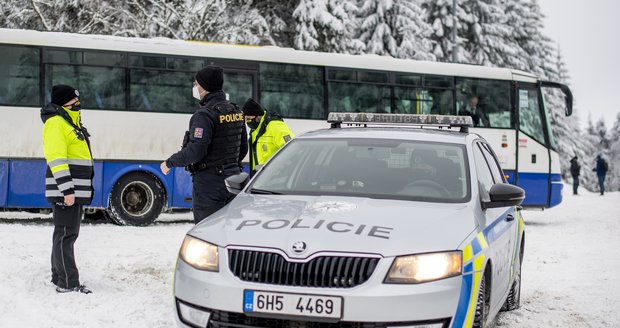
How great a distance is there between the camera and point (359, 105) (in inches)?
640

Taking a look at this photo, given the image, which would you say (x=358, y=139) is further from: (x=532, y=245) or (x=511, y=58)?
(x=511, y=58)

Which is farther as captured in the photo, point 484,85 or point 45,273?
point 484,85

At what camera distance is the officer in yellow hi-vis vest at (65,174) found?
684cm

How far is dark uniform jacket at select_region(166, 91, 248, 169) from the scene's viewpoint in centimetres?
658

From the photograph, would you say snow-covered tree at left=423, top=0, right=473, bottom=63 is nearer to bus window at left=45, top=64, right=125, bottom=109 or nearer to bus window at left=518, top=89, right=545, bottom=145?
bus window at left=518, top=89, right=545, bottom=145

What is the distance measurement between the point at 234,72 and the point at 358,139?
30.6 ft

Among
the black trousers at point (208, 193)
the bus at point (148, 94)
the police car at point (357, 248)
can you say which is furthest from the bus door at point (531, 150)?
the police car at point (357, 248)

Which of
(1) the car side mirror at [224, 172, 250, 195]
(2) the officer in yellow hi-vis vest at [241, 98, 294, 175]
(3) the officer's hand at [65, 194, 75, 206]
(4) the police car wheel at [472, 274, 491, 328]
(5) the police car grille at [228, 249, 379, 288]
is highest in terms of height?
(2) the officer in yellow hi-vis vest at [241, 98, 294, 175]

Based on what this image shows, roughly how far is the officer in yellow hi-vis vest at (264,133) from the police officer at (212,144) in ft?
8.50

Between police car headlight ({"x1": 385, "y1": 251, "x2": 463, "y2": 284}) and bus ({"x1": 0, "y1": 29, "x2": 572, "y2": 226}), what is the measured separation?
28.2ft

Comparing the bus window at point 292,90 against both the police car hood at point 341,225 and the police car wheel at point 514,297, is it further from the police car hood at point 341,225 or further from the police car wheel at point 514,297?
the police car hood at point 341,225

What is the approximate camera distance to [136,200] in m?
14.2

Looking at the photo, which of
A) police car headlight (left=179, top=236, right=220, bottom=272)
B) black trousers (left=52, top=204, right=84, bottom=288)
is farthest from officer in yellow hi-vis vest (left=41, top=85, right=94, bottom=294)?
police car headlight (left=179, top=236, right=220, bottom=272)

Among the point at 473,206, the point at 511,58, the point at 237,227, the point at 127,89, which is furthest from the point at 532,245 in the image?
the point at 511,58
